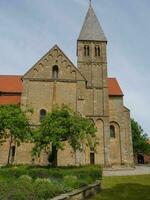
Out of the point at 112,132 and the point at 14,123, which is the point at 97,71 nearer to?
the point at 112,132

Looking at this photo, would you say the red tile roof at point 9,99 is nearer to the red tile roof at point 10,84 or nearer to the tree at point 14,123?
the red tile roof at point 10,84

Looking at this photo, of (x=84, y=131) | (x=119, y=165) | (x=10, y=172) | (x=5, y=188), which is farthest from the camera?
(x=119, y=165)

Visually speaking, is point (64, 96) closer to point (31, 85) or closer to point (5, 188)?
point (31, 85)

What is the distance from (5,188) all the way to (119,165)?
2766 cm

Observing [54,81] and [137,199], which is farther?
[54,81]

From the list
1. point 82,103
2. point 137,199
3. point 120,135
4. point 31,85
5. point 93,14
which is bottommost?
point 137,199

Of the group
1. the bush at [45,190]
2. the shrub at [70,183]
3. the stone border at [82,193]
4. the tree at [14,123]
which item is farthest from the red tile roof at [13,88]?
the bush at [45,190]

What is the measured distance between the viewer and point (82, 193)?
12633 mm

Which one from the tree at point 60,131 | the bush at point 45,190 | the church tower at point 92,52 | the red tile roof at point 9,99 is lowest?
the bush at point 45,190

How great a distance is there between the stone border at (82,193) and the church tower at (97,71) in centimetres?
1945

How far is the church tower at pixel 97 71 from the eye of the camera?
116 feet

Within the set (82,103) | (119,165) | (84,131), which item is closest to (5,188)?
(84,131)

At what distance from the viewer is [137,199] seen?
41.7 ft

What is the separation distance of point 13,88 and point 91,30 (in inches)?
649
